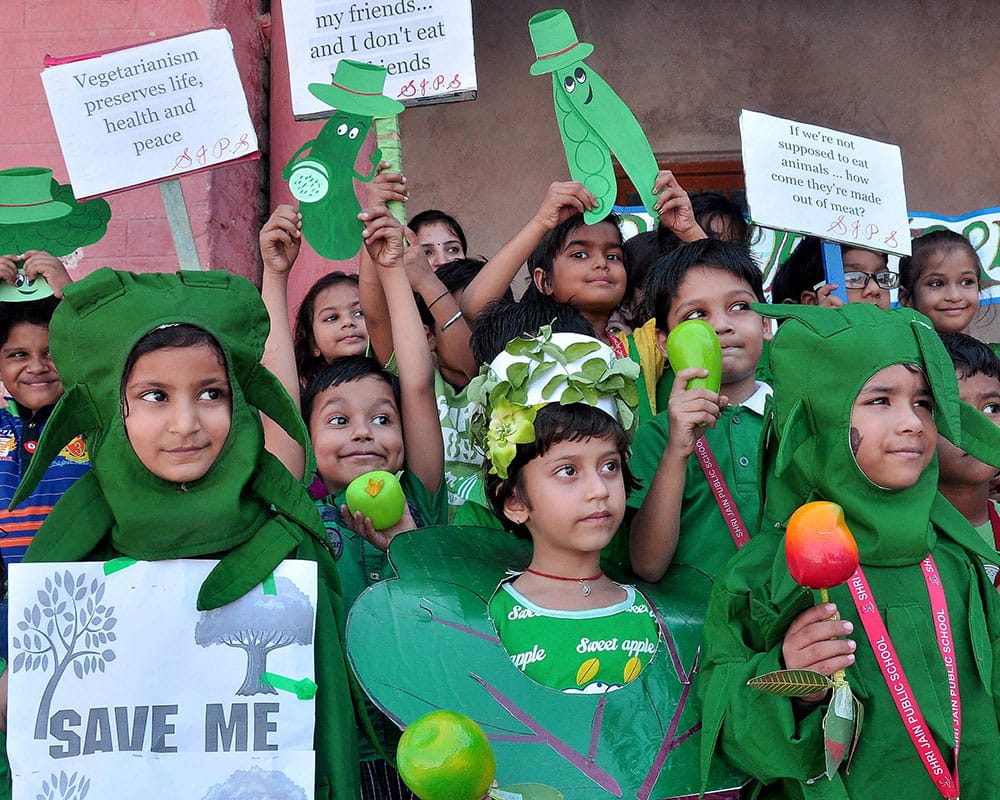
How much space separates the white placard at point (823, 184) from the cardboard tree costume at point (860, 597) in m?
1.15

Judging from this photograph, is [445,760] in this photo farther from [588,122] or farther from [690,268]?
[588,122]

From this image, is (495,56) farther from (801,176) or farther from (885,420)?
(885,420)

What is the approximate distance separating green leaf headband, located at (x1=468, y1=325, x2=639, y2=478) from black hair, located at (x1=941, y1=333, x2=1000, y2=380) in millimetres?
965

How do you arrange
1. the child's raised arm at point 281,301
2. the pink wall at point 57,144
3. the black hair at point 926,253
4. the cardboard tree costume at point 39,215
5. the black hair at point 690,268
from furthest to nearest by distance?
the pink wall at point 57,144, the black hair at point 926,253, the cardboard tree costume at point 39,215, the black hair at point 690,268, the child's raised arm at point 281,301

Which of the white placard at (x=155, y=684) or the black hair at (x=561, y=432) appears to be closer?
the white placard at (x=155, y=684)

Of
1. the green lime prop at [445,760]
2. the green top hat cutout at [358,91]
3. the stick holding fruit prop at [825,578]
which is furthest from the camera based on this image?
the green top hat cutout at [358,91]

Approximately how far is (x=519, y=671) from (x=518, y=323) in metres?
0.96

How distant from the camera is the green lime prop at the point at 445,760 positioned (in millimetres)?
1766

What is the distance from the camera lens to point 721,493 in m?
2.72

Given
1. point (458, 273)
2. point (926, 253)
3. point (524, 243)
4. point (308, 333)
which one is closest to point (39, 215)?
point (308, 333)

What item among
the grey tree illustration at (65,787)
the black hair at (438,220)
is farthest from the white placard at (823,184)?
the grey tree illustration at (65,787)

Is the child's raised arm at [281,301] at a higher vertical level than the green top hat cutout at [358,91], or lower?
lower

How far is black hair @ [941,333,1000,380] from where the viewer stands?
123 inches

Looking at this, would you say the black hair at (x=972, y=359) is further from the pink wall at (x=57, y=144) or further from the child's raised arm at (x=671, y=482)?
the pink wall at (x=57, y=144)
